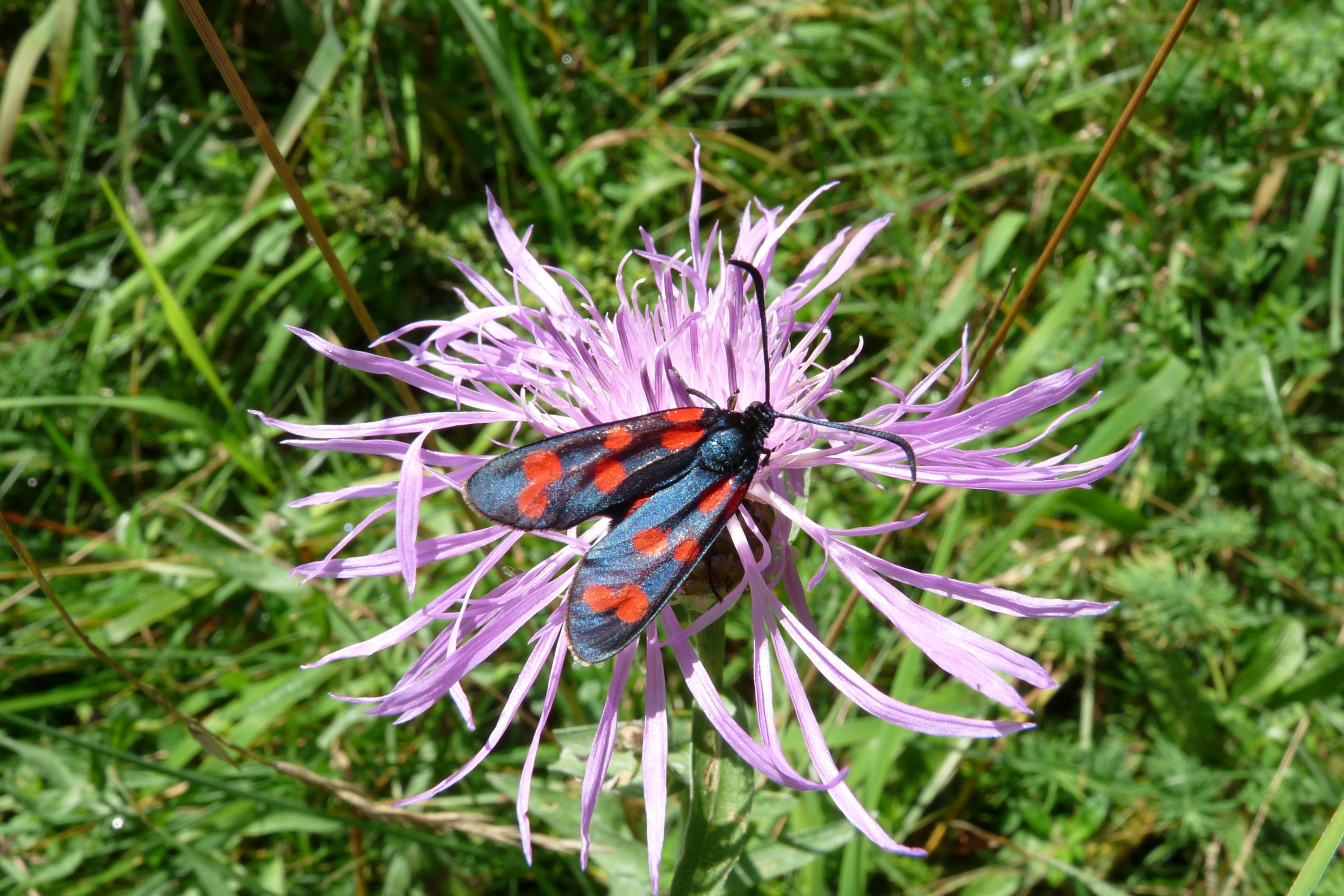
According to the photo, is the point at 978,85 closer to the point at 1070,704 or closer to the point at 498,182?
the point at 498,182

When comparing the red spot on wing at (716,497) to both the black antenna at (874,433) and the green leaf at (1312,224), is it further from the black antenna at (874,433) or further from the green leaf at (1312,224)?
the green leaf at (1312,224)

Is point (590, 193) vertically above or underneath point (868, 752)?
above

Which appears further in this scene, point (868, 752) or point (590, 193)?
point (590, 193)

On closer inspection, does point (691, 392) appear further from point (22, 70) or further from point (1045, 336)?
point (22, 70)

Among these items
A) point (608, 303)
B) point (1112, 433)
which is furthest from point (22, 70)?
point (1112, 433)

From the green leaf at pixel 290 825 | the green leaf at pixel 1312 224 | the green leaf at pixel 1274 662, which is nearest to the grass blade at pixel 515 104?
the green leaf at pixel 290 825

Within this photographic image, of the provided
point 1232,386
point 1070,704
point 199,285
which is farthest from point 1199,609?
point 199,285

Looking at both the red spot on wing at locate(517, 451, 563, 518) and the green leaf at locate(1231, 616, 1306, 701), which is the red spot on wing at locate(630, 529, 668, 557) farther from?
the green leaf at locate(1231, 616, 1306, 701)
